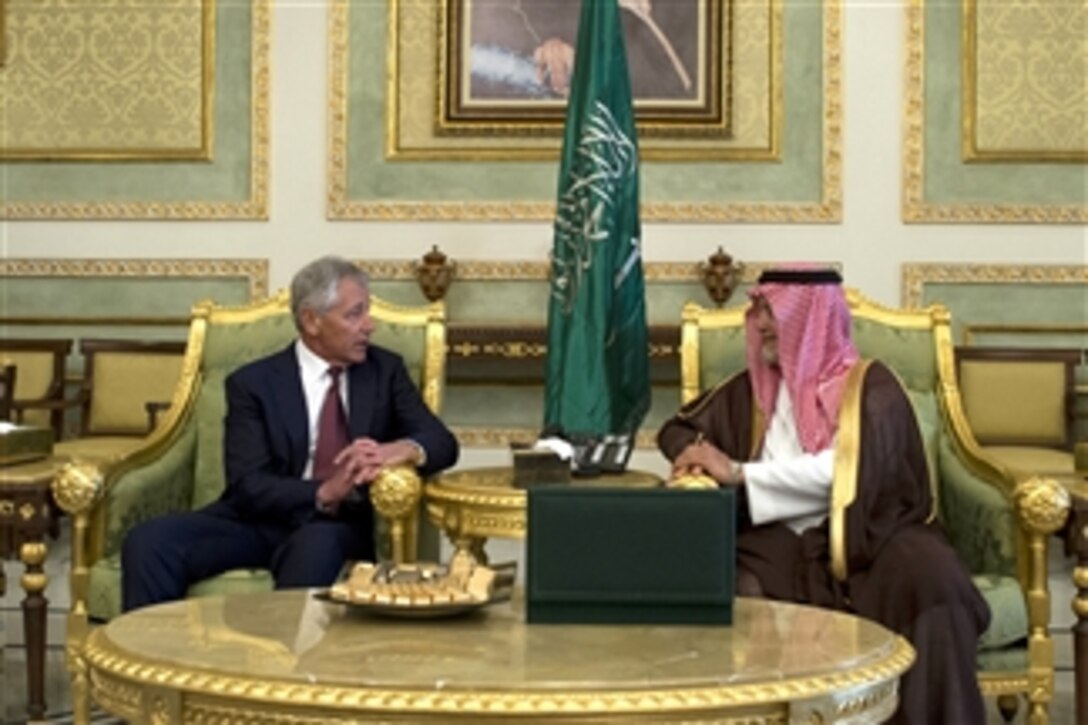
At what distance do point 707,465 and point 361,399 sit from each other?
98cm

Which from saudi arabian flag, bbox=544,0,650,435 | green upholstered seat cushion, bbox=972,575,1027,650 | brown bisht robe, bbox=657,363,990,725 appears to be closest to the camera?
brown bisht robe, bbox=657,363,990,725

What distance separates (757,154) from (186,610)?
4921mm

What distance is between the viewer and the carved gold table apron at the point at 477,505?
176 inches

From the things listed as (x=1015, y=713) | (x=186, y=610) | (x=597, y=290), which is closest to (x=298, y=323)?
(x=597, y=290)

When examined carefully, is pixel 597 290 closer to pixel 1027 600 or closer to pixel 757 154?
pixel 1027 600

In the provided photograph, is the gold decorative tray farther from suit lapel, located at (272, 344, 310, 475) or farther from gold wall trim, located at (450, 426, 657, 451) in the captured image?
gold wall trim, located at (450, 426, 657, 451)

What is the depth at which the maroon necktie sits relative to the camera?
4.78 meters

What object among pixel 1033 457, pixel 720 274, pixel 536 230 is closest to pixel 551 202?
pixel 536 230

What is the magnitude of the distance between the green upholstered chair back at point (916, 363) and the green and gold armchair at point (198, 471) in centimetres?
71

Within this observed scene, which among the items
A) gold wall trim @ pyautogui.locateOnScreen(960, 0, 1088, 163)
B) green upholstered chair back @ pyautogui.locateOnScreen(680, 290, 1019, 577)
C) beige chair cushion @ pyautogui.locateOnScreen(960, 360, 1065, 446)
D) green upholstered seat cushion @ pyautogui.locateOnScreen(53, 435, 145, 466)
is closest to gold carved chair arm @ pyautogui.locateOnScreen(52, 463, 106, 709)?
green upholstered chair back @ pyautogui.locateOnScreen(680, 290, 1019, 577)

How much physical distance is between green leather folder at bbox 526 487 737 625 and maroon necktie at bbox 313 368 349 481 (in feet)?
6.12

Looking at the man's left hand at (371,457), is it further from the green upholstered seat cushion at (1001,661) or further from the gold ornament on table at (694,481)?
the green upholstered seat cushion at (1001,661)

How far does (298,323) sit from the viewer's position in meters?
4.81

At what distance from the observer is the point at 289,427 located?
15.6 ft
